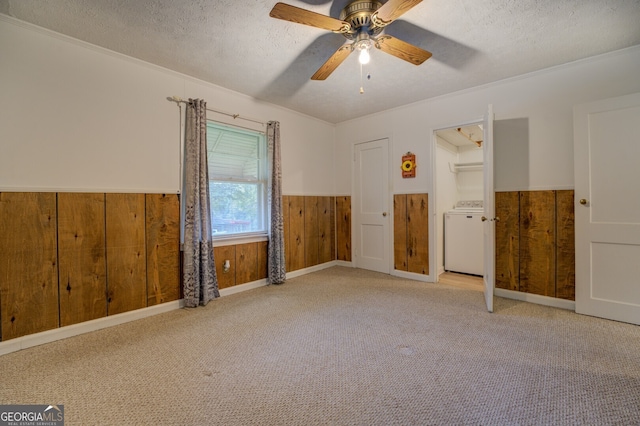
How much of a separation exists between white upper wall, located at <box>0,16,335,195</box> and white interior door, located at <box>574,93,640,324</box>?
12.6 ft

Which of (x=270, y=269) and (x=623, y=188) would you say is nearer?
(x=623, y=188)

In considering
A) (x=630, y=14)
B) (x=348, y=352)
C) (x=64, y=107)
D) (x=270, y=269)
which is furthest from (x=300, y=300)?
(x=630, y=14)

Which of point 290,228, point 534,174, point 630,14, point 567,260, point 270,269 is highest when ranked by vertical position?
point 630,14

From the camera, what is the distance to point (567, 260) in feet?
9.28

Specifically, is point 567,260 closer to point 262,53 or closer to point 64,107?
point 262,53

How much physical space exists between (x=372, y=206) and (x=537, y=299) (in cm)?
234

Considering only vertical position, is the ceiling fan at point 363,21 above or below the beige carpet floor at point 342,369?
above

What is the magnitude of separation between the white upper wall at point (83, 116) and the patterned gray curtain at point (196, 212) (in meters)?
0.15

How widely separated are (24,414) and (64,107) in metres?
2.16

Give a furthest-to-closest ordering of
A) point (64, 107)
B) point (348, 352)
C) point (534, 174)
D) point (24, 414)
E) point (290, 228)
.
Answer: point (290, 228), point (534, 174), point (64, 107), point (348, 352), point (24, 414)

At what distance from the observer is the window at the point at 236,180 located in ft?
10.7

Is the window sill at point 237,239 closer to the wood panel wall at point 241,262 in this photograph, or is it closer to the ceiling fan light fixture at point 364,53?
the wood panel wall at point 241,262

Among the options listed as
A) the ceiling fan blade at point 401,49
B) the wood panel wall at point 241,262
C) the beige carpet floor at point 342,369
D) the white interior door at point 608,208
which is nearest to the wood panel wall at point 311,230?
the wood panel wall at point 241,262

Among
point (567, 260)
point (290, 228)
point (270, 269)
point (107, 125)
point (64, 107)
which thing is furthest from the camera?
point (290, 228)
